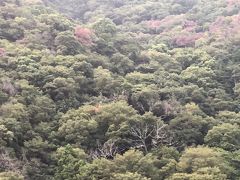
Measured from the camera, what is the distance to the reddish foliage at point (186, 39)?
44.4m

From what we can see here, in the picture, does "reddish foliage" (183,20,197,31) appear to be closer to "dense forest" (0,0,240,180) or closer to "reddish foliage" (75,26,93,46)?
"dense forest" (0,0,240,180)

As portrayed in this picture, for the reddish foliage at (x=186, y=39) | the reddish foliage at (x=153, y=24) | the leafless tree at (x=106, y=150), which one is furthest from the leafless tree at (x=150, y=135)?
the reddish foliage at (x=153, y=24)

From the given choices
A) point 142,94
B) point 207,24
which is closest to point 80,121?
point 142,94

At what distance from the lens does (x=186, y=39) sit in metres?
45.0

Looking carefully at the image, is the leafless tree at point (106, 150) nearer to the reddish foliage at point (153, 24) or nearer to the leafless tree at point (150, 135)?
the leafless tree at point (150, 135)

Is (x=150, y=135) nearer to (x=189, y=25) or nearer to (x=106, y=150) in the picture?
(x=106, y=150)

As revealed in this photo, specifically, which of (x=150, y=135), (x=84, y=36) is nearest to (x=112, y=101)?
(x=150, y=135)

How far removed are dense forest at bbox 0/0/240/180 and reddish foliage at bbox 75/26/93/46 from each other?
9 centimetres

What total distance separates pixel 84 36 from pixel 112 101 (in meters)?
10.6

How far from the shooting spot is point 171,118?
2911 centimetres

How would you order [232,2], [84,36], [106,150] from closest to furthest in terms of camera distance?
[106,150] → [84,36] → [232,2]

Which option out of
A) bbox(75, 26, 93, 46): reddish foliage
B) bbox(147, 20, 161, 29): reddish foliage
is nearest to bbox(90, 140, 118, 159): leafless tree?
bbox(75, 26, 93, 46): reddish foliage

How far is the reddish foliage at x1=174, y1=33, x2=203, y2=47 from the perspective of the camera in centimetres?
4438

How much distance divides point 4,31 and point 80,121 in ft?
44.9
